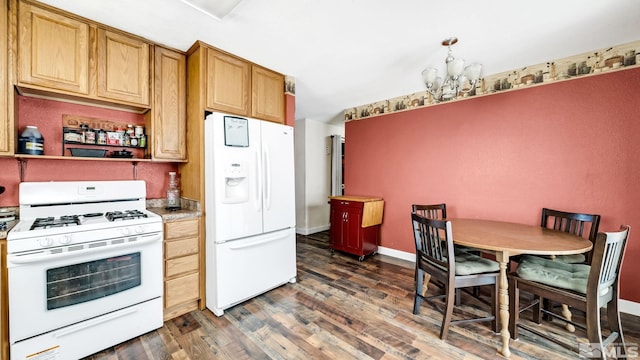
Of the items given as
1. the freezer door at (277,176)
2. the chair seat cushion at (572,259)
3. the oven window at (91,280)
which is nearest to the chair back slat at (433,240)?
the chair seat cushion at (572,259)

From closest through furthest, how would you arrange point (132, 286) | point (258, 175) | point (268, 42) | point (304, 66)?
point (132, 286) → point (268, 42) → point (258, 175) → point (304, 66)

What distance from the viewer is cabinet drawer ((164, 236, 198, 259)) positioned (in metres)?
2.13

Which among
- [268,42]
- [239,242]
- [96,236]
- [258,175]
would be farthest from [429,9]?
[96,236]

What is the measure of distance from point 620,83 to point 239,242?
3823mm

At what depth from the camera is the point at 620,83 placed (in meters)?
2.27

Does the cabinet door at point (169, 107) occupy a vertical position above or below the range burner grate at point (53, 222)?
above

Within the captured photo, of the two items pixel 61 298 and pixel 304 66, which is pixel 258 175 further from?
pixel 61 298

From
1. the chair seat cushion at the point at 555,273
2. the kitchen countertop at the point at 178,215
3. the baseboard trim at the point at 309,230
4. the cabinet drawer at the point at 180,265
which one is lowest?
the baseboard trim at the point at 309,230

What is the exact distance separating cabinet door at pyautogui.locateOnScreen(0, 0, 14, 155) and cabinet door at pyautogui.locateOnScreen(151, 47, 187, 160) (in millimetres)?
847

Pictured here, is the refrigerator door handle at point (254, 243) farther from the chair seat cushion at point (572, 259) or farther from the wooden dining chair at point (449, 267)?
the chair seat cushion at point (572, 259)

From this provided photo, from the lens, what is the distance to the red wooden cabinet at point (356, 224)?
3.61 metres

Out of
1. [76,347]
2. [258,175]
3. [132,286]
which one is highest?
[258,175]

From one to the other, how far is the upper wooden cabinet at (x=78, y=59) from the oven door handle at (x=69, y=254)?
121 centimetres

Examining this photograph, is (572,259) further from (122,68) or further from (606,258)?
(122,68)
